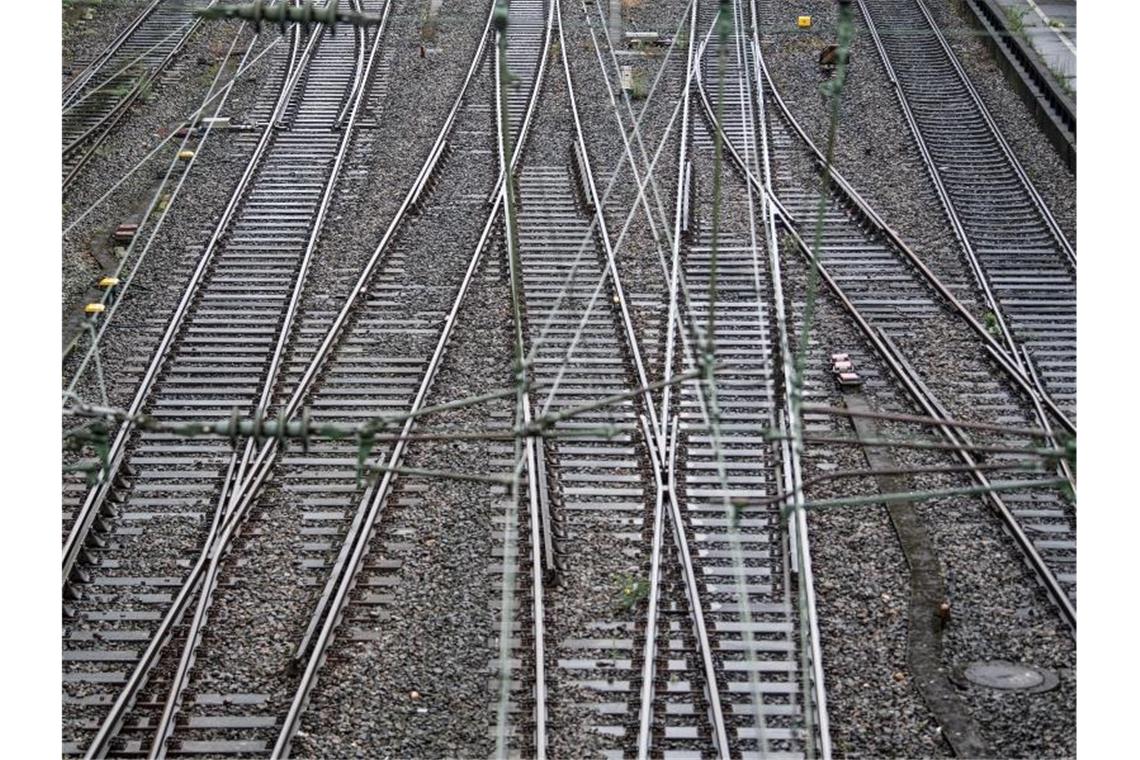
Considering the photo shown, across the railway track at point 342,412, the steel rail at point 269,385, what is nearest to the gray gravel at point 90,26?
the steel rail at point 269,385

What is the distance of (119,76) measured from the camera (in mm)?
21891

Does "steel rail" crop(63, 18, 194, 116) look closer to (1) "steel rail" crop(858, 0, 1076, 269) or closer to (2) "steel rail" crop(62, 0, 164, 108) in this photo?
(2) "steel rail" crop(62, 0, 164, 108)

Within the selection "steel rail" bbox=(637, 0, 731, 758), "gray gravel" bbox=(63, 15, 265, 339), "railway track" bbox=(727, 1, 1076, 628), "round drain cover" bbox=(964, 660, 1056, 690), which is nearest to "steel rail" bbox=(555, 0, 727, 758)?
"steel rail" bbox=(637, 0, 731, 758)

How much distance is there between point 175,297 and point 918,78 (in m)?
11.3

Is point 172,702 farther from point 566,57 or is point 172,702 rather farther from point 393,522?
point 566,57

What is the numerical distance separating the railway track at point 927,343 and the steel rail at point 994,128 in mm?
1734

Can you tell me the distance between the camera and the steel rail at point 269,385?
404 inches

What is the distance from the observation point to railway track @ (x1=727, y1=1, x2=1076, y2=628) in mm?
12164

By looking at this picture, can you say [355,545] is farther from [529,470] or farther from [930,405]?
[930,405]

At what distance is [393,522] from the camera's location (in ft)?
40.8

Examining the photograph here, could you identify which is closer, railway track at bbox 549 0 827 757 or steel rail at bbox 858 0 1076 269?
railway track at bbox 549 0 827 757

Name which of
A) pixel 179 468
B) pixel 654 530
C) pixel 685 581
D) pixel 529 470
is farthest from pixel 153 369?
pixel 685 581

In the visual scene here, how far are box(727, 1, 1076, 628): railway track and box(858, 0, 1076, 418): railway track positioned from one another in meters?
0.40

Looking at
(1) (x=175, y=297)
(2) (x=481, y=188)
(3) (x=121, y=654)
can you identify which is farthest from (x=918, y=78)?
(3) (x=121, y=654)
